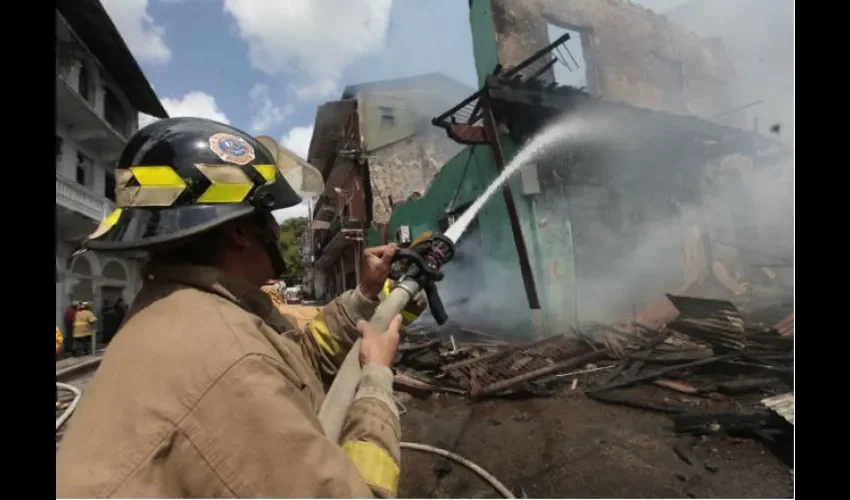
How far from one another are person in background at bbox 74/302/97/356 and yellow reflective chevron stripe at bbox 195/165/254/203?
1554 cm

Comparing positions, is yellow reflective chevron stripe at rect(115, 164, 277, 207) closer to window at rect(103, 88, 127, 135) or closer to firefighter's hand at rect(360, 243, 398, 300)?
firefighter's hand at rect(360, 243, 398, 300)

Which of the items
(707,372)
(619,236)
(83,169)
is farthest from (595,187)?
(83,169)

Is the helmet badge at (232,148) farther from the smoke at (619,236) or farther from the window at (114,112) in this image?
the window at (114,112)

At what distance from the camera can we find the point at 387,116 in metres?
23.8

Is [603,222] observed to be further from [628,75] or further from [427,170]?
[427,170]

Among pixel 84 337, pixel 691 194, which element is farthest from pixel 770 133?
pixel 84 337

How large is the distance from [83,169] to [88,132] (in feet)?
5.35

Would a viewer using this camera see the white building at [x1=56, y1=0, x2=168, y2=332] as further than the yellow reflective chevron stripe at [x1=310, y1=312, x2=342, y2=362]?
Yes

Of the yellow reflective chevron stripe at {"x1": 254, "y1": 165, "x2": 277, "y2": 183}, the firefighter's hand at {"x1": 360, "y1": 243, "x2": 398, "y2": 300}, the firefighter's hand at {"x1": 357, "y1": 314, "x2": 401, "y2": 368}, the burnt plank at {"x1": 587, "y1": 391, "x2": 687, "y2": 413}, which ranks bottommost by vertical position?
the burnt plank at {"x1": 587, "y1": 391, "x2": 687, "y2": 413}

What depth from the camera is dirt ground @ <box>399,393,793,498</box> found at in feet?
12.7

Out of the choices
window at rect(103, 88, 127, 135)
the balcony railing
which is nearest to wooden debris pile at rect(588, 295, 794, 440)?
the balcony railing

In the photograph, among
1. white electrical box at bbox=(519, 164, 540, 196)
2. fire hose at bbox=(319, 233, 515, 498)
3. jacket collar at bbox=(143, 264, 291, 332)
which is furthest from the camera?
white electrical box at bbox=(519, 164, 540, 196)

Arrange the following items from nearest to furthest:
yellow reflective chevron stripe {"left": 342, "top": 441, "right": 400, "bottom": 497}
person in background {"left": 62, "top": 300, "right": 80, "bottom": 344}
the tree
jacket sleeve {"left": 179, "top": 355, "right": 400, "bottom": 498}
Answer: jacket sleeve {"left": 179, "top": 355, "right": 400, "bottom": 498} → yellow reflective chevron stripe {"left": 342, "top": 441, "right": 400, "bottom": 497} → person in background {"left": 62, "top": 300, "right": 80, "bottom": 344} → the tree
